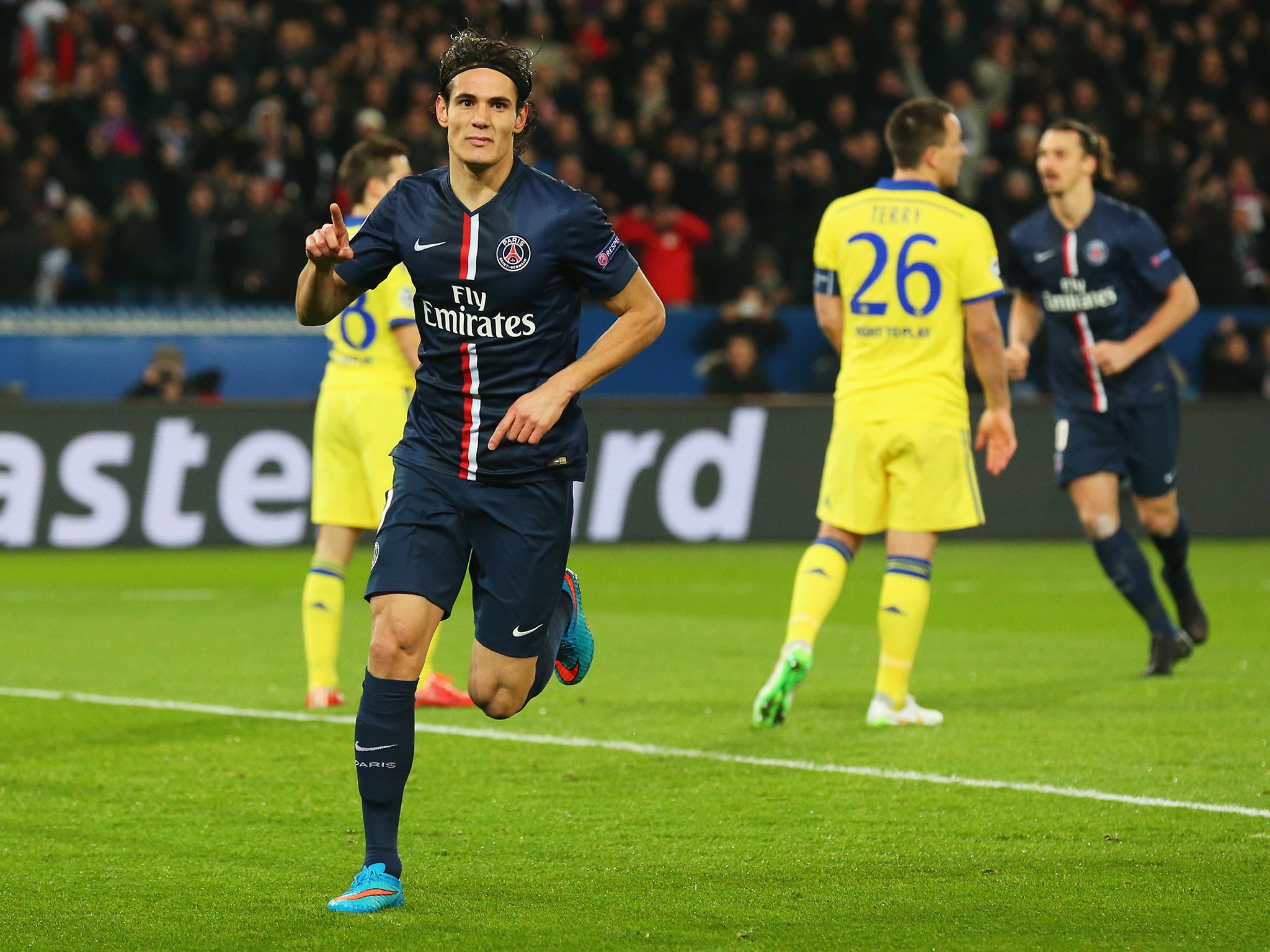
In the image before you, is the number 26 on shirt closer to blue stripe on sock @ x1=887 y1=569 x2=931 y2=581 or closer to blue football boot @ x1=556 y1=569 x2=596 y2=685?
blue stripe on sock @ x1=887 y1=569 x2=931 y2=581

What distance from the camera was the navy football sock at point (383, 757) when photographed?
4605 millimetres

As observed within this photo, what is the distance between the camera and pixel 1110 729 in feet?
23.6

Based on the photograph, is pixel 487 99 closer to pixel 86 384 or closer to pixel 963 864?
pixel 963 864

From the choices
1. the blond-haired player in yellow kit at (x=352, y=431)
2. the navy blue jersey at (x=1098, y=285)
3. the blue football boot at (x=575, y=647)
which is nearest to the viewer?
the blue football boot at (x=575, y=647)

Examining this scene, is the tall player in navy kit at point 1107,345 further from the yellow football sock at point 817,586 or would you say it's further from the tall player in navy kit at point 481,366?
the tall player in navy kit at point 481,366

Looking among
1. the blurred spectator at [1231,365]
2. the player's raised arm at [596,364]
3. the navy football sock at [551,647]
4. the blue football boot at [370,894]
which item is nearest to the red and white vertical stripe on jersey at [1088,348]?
the navy football sock at [551,647]

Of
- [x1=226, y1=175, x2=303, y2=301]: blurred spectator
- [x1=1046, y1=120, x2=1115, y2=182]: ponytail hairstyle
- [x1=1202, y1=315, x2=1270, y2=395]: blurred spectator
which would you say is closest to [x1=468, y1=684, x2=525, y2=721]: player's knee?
[x1=1046, y1=120, x2=1115, y2=182]: ponytail hairstyle

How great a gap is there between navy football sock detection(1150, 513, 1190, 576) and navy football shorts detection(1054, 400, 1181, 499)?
0.98 feet

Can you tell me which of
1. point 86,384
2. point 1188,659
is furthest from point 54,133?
point 1188,659

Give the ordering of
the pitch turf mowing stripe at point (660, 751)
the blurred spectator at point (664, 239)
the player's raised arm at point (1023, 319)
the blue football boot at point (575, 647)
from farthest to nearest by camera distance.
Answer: the blurred spectator at point (664, 239), the player's raised arm at point (1023, 319), the pitch turf mowing stripe at point (660, 751), the blue football boot at point (575, 647)

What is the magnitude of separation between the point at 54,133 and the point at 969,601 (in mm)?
10255

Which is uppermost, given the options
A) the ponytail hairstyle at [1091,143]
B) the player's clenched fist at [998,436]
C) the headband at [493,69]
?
the ponytail hairstyle at [1091,143]

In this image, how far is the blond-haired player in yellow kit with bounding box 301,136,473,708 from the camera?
25.2 feet

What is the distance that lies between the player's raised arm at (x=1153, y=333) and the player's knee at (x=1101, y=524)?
645 millimetres
